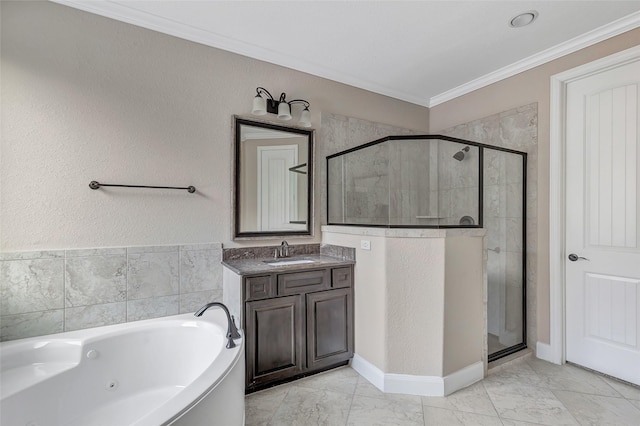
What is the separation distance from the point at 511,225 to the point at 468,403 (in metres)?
1.60

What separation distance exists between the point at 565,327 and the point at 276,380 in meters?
2.40

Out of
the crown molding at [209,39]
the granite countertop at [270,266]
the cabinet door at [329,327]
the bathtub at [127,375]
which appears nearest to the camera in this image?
the bathtub at [127,375]

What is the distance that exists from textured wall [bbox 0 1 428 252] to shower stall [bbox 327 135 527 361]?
950 millimetres

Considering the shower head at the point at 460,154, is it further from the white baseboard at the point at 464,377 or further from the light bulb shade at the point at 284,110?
the white baseboard at the point at 464,377

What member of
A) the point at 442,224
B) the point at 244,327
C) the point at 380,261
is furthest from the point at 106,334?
the point at 442,224

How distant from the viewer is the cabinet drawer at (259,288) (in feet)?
6.82

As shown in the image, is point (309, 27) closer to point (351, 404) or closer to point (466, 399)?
point (351, 404)

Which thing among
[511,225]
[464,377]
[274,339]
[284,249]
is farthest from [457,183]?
[274,339]

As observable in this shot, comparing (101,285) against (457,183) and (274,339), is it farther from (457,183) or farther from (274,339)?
(457,183)

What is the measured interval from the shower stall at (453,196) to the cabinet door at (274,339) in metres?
0.95

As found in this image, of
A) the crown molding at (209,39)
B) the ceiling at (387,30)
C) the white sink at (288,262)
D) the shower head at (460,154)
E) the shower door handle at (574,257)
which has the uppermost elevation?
the ceiling at (387,30)

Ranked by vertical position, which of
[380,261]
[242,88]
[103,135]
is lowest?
[380,261]

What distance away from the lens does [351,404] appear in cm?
200

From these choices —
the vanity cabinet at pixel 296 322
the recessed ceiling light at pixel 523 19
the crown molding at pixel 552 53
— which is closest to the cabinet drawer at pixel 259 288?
the vanity cabinet at pixel 296 322
